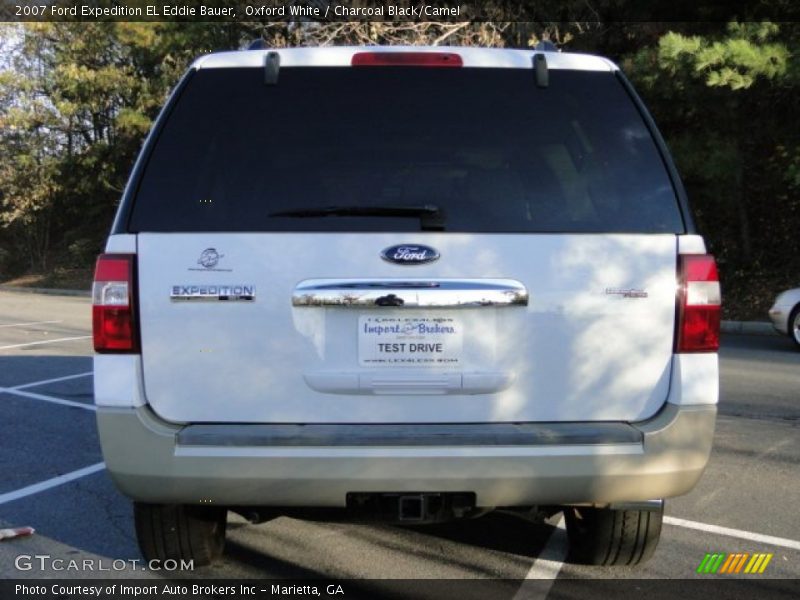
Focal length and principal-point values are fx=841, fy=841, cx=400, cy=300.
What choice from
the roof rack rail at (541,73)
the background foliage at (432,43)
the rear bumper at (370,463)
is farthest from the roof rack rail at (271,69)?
the background foliage at (432,43)

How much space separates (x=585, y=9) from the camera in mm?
18906

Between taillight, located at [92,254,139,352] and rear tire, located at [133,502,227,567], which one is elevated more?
taillight, located at [92,254,139,352]

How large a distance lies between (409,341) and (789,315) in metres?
9.76

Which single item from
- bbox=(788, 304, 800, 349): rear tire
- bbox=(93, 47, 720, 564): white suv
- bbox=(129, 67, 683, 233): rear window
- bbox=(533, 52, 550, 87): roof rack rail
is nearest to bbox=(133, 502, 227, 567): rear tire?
bbox=(93, 47, 720, 564): white suv

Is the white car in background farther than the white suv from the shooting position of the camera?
Yes

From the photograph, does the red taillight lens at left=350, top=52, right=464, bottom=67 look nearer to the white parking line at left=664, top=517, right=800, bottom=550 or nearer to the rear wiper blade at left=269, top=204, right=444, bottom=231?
the rear wiper blade at left=269, top=204, right=444, bottom=231

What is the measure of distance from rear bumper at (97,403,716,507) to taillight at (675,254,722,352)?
9.9 inches

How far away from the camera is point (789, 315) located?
11.2m

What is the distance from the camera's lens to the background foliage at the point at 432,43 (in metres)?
14.0

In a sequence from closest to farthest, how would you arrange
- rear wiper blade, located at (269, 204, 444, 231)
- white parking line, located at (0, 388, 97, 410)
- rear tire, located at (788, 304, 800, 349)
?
rear wiper blade, located at (269, 204, 444, 231) → white parking line, located at (0, 388, 97, 410) → rear tire, located at (788, 304, 800, 349)

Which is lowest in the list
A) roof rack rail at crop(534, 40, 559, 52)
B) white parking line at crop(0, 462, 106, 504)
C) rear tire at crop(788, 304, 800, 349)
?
white parking line at crop(0, 462, 106, 504)

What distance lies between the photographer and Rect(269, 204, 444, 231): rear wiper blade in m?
2.96

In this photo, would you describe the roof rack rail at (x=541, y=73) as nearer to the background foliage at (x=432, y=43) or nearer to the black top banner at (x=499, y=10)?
the background foliage at (x=432, y=43)

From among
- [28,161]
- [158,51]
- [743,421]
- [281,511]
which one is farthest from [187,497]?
[28,161]
